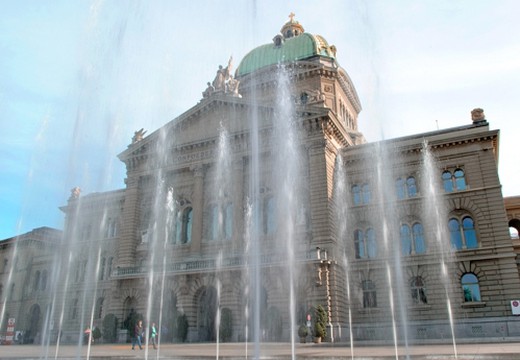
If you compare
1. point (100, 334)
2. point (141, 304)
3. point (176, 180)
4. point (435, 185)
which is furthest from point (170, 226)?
point (435, 185)

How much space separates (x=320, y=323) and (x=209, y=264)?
986 centimetres

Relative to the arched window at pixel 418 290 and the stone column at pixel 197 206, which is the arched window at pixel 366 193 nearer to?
the arched window at pixel 418 290

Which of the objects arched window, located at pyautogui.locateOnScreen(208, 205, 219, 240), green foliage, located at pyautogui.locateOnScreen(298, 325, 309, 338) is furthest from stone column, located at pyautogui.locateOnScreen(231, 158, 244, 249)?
green foliage, located at pyautogui.locateOnScreen(298, 325, 309, 338)

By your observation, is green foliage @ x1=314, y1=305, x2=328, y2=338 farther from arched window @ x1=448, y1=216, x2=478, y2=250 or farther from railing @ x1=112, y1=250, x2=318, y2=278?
arched window @ x1=448, y1=216, x2=478, y2=250

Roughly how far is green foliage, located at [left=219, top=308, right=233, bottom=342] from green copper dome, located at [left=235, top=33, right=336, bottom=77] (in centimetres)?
2872

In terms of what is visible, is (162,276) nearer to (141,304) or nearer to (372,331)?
(141,304)

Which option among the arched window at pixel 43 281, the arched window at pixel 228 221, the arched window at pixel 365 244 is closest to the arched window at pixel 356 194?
the arched window at pixel 365 244

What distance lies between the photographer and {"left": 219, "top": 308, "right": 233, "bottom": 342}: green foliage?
31.0 metres

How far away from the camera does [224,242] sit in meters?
35.7

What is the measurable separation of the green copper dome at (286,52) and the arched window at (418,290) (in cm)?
2727

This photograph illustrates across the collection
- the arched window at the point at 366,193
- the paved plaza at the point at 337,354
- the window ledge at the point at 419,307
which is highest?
the arched window at the point at 366,193

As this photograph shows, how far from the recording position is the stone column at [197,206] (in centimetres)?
3653

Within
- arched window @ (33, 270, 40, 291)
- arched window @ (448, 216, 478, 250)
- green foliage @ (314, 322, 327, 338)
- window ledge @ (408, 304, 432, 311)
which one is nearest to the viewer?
green foliage @ (314, 322, 327, 338)

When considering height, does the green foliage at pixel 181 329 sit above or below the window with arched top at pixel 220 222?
below
